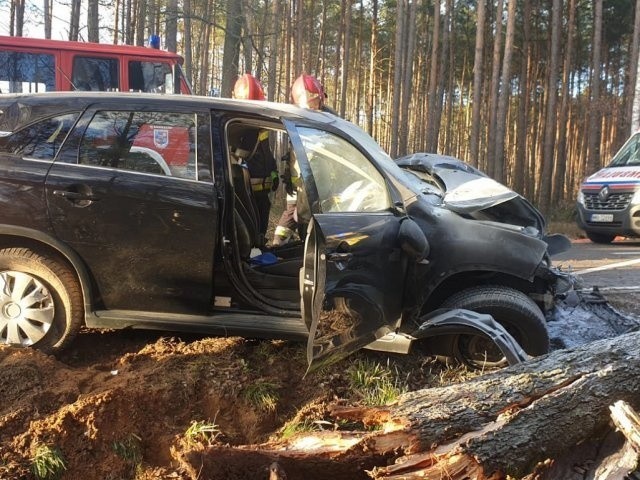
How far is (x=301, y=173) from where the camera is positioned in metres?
3.46

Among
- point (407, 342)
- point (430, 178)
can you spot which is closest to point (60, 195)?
point (407, 342)

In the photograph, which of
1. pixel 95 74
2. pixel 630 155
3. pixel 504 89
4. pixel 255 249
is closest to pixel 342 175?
pixel 255 249

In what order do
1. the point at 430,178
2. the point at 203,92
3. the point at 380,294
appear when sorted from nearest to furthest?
1. the point at 380,294
2. the point at 430,178
3. the point at 203,92

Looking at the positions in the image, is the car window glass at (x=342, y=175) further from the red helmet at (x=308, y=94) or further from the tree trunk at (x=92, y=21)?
the tree trunk at (x=92, y=21)

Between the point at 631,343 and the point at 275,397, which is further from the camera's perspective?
the point at 275,397

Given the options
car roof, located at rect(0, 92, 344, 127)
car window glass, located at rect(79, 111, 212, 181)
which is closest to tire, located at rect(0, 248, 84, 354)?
car window glass, located at rect(79, 111, 212, 181)

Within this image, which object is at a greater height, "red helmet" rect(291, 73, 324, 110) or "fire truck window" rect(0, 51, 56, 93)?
"fire truck window" rect(0, 51, 56, 93)

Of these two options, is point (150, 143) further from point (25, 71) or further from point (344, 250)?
point (25, 71)

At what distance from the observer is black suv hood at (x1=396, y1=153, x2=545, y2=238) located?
13.0 ft

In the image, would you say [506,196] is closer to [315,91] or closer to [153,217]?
[315,91]

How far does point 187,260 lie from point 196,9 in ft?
63.9

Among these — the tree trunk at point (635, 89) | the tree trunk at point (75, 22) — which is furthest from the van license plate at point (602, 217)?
the tree trunk at point (75, 22)

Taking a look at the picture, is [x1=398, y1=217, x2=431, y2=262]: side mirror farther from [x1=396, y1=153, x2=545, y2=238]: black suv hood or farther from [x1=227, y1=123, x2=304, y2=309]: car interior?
[x1=227, y1=123, x2=304, y2=309]: car interior

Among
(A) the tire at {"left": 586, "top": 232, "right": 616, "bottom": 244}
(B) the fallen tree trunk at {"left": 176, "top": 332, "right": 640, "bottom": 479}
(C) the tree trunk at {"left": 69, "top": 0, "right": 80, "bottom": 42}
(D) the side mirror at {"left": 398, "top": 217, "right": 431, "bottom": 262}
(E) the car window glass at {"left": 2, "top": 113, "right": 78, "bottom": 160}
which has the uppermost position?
(C) the tree trunk at {"left": 69, "top": 0, "right": 80, "bottom": 42}
